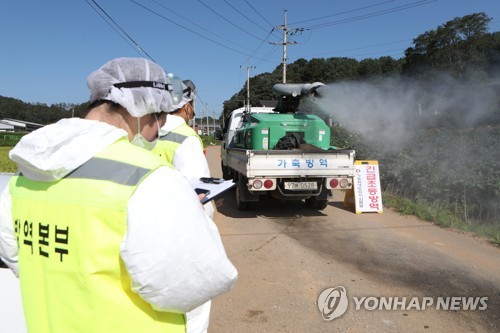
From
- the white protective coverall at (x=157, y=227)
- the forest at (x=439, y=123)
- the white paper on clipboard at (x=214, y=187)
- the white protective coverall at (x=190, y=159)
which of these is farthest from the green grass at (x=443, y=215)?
the white protective coverall at (x=157, y=227)

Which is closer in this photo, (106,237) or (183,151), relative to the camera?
(106,237)

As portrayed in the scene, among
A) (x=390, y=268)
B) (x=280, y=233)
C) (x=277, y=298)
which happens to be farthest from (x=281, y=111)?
(x=277, y=298)

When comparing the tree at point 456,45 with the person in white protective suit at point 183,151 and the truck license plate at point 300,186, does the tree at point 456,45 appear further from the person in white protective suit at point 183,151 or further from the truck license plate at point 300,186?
the person in white protective suit at point 183,151

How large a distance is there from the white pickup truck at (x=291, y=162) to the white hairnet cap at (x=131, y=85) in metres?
5.82

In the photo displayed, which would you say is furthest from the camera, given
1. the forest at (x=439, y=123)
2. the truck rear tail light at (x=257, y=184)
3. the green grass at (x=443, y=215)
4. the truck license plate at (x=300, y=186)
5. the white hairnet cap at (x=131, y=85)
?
the forest at (x=439, y=123)

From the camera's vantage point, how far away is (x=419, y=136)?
11.1 meters

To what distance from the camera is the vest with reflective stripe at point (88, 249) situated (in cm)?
120

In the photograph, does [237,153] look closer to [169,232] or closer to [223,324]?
[223,324]

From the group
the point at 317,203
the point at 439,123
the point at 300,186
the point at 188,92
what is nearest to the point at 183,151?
the point at 188,92

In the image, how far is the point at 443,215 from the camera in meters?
7.62

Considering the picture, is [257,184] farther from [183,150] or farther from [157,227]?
[157,227]

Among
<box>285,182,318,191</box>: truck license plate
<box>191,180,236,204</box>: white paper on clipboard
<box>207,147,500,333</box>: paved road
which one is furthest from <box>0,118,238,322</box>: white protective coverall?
<box>285,182,318,191</box>: truck license plate

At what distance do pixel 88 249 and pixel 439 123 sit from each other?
19.7 m

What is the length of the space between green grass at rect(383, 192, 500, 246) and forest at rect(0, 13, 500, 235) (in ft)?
0.44
